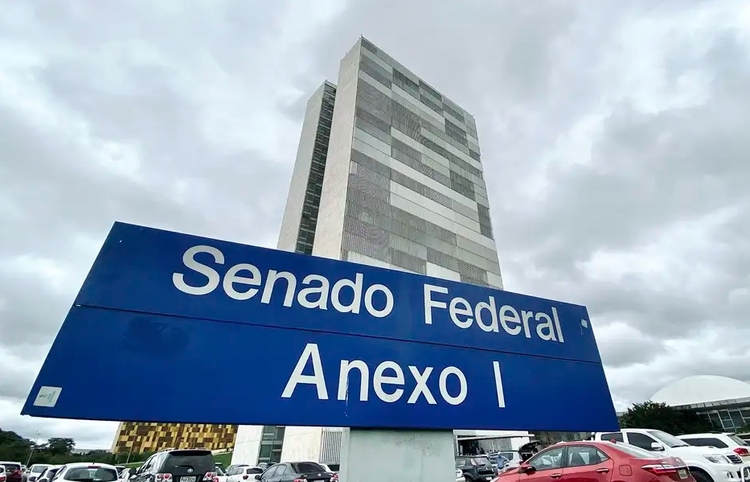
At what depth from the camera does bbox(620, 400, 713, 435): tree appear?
34.3 m

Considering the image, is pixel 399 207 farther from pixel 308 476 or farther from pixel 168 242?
pixel 168 242

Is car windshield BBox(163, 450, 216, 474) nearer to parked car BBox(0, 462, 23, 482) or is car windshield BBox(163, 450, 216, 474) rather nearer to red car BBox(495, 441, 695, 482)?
red car BBox(495, 441, 695, 482)

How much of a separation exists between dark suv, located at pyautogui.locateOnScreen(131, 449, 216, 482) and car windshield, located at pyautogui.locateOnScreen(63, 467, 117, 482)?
848 mm

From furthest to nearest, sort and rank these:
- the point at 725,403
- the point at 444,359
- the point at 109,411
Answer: the point at 725,403, the point at 444,359, the point at 109,411

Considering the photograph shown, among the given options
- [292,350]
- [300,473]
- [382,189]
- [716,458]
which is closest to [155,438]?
[382,189]

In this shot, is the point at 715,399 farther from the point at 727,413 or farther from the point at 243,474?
the point at 243,474

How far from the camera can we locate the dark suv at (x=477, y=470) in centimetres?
1309

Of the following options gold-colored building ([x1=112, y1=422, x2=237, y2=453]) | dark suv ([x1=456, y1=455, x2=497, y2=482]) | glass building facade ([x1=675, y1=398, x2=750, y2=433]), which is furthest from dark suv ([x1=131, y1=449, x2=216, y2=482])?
gold-colored building ([x1=112, y1=422, x2=237, y2=453])

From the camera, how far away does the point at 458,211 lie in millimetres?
35031

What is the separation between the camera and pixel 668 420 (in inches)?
→ 1375

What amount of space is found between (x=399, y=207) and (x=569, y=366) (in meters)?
27.4

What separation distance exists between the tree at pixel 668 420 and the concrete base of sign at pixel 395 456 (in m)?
41.9

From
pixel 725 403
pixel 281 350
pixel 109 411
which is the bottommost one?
pixel 109 411

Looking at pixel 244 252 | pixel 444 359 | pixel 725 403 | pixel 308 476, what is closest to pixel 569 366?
pixel 444 359
